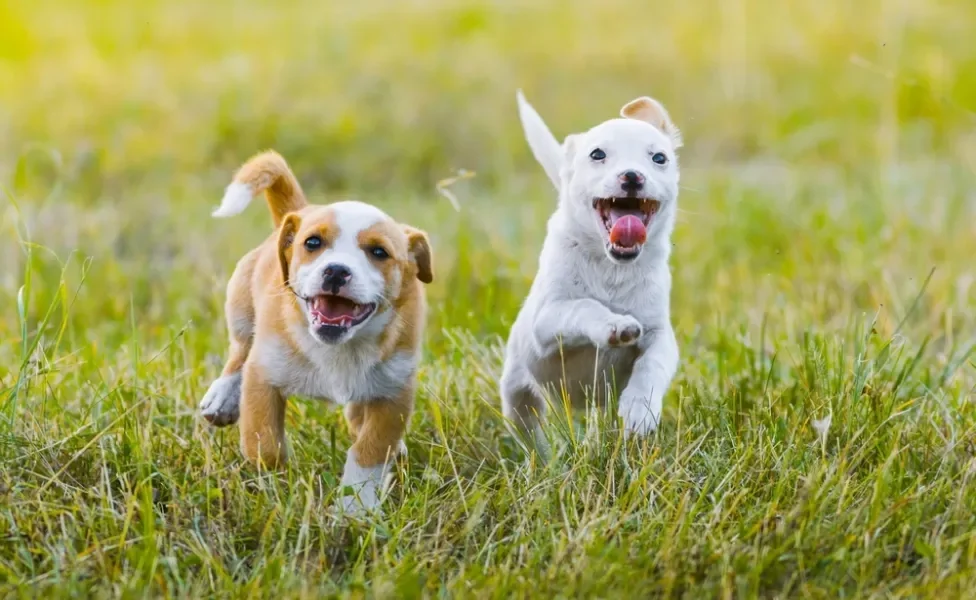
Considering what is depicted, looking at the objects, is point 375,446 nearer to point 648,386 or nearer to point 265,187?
point 648,386

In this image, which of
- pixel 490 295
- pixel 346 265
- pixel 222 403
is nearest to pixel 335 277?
pixel 346 265

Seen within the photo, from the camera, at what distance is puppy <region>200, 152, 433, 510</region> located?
138 inches

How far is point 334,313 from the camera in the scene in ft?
11.5

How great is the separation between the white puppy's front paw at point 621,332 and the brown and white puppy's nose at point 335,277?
2.48 feet

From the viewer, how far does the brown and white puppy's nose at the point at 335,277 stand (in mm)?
3412

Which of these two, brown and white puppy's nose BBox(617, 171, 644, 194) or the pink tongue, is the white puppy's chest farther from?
brown and white puppy's nose BBox(617, 171, 644, 194)

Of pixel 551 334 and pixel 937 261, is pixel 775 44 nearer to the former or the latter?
pixel 937 261

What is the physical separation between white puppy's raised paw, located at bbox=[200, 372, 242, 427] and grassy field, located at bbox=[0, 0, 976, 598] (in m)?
0.09

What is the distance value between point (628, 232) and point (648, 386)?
1.50 feet

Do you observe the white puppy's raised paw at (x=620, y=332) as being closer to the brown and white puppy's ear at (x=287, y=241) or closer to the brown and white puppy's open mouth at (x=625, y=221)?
the brown and white puppy's open mouth at (x=625, y=221)

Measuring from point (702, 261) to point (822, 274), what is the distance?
72 centimetres

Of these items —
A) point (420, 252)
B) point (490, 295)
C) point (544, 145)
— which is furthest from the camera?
point (490, 295)

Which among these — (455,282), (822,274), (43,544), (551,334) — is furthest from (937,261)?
(43,544)

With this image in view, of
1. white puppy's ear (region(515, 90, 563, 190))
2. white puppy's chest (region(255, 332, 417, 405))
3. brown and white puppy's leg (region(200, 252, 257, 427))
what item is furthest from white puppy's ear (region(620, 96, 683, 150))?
brown and white puppy's leg (region(200, 252, 257, 427))
